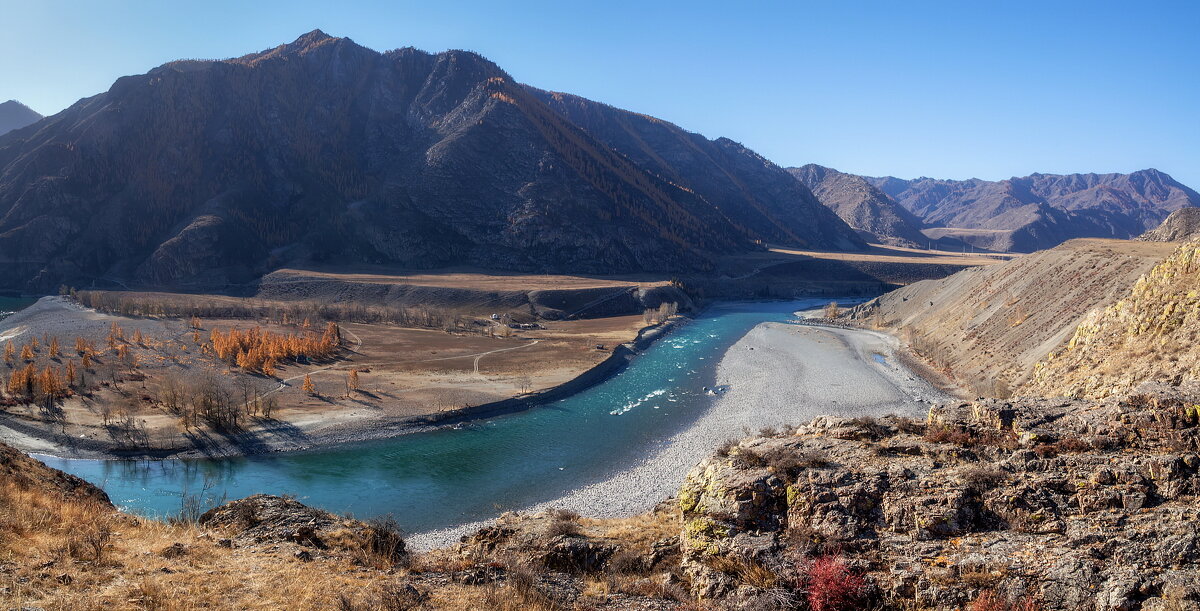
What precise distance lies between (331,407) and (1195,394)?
1703 inches

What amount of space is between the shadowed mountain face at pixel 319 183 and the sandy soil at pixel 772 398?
59437mm

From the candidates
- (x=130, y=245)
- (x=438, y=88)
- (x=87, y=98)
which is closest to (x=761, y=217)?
(x=438, y=88)

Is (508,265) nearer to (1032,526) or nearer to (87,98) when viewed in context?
(1032,526)

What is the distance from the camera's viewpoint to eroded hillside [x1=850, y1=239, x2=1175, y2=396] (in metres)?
41.4

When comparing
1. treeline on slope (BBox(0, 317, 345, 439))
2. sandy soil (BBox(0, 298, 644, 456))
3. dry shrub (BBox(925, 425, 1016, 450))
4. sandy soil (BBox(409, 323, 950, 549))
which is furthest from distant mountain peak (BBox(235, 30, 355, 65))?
dry shrub (BBox(925, 425, 1016, 450))

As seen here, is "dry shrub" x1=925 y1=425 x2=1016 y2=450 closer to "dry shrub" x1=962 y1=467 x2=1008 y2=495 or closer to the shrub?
"dry shrub" x1=962 y1=467 x2=1008 y2=495

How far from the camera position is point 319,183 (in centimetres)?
13775

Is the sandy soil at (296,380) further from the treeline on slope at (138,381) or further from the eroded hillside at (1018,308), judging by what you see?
the eroded hillside at (1018,308)

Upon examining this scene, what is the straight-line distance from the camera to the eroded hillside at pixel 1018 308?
41375 mm

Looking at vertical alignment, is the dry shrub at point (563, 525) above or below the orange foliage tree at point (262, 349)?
above

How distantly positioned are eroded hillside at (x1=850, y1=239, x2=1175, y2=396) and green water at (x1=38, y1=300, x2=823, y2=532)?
69.0ft

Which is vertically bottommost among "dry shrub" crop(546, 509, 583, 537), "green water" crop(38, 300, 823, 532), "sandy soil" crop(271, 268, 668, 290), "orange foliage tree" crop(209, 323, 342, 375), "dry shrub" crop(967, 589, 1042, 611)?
"green water" crop(38, 300, 823, 532)

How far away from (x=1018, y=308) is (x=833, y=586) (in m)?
Answer: 52.8

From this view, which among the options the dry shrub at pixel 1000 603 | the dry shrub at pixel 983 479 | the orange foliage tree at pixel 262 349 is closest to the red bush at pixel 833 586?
the dry shrub at pixel 1000 603
